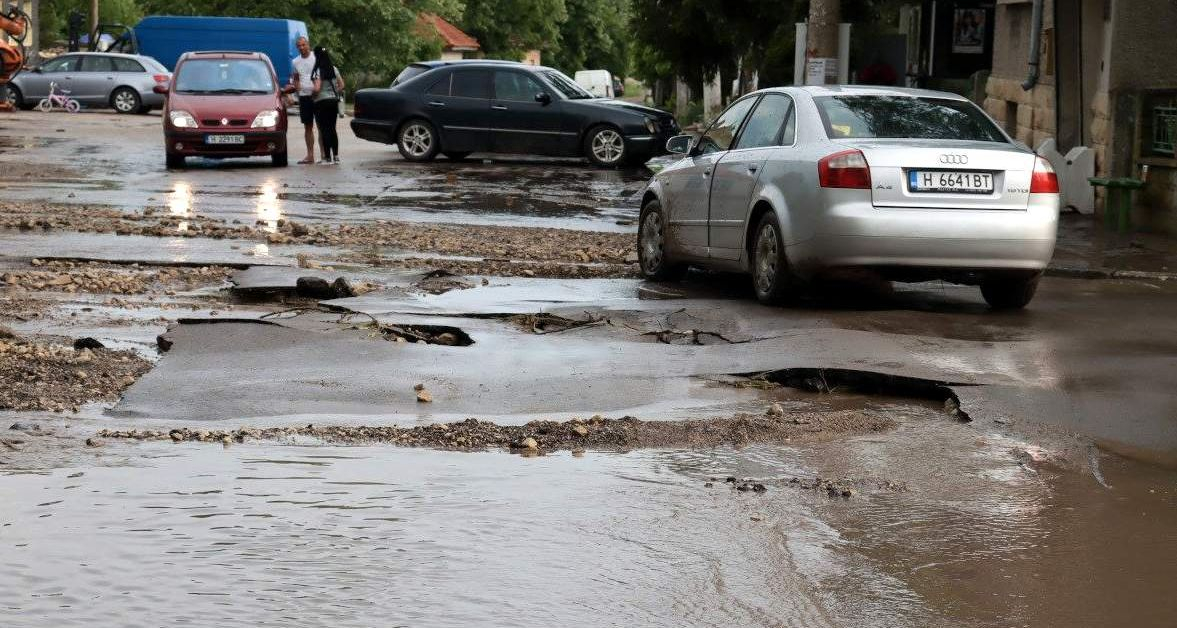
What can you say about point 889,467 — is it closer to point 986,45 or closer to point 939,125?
point 939,125

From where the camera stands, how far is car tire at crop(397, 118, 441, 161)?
86.0 feet

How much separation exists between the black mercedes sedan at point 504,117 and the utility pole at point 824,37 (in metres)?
7.62

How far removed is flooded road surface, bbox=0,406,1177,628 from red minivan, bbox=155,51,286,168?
1803 cm

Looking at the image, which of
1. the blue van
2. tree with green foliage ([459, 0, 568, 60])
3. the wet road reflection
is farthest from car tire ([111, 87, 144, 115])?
tree with green foliage ([459, 0, 568, 60])

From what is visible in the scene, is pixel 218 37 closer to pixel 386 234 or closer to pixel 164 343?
pixel 386 234

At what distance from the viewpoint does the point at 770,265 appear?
34.1 ft

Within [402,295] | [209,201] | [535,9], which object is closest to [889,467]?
[402,295]

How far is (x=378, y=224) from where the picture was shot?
1580 centimetres

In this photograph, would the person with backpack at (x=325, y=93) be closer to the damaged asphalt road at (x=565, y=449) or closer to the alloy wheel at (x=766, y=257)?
the damaged asphalt road at (x=565, y=449)

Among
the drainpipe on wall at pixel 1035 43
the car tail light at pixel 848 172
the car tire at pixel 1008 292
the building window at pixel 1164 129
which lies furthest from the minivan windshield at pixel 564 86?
the car tail light at pixel 848 172

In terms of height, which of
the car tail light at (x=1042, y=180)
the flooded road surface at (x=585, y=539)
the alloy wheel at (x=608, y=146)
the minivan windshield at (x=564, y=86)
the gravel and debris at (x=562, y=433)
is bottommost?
the flooded road surface at (x=585, y=539)

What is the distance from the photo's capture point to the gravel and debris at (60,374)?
6.93m

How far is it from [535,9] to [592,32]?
15.4 metres

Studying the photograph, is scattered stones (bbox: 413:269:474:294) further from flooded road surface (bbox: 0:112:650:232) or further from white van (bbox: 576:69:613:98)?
white van (bbox: 576:69:613:98)
